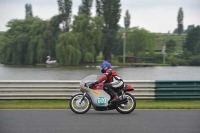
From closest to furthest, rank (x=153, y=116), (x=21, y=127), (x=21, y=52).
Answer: (x=21, y=127)
(x=153, y=116)
(x=21, y=52)

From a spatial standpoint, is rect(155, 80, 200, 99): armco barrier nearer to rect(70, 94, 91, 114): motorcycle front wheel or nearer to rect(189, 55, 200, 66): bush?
rect(70, 94, 91, 114): motorcycle front wheel

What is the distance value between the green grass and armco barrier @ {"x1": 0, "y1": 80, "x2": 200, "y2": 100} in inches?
5.8

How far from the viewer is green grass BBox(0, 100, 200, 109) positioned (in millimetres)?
10492

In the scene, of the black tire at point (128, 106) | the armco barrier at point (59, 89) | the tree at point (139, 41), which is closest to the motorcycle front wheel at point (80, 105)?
the black tire at point (128, 106)

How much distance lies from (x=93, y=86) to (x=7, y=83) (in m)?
4.09

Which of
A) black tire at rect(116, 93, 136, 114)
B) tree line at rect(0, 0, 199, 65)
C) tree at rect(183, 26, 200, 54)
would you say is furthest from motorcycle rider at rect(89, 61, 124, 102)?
tree at rect(183, 26, 200, 54)

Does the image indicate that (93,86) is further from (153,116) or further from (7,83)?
(7,83)

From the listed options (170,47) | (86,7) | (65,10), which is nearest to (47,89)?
(65,10)

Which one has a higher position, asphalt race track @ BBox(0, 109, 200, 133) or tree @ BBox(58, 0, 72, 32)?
tree @ BBox(58, 0, 72, 32)

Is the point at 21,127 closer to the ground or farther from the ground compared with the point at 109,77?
closer to the ground

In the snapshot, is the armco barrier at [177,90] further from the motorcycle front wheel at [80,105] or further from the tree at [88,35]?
the tree at [88,35]

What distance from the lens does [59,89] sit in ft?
39.2

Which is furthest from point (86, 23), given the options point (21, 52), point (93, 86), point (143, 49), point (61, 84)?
point (93, 86)

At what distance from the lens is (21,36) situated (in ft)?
127
